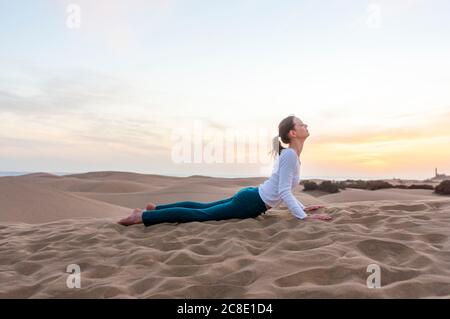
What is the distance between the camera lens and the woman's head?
4.69 metres

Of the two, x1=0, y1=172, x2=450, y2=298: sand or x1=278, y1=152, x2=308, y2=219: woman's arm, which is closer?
x1=0, y1=172, x2=450, y2=298: sand

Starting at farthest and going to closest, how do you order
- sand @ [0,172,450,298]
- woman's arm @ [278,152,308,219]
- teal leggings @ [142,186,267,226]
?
teal leggings @ [142,186,267,226] → woman's arm @ [278,152,308,219] → sand @ [0,172,450,298]

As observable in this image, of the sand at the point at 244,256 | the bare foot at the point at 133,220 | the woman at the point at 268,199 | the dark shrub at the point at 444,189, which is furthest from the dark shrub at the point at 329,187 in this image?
the bare foot at the point at 133,220

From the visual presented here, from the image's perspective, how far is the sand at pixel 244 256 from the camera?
2.62 m

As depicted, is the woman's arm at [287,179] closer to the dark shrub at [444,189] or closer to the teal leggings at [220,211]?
the teal leggings at [220,211]

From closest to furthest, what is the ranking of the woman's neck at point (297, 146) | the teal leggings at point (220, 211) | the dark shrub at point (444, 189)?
the woman's neck at point (297, 146), the teal leggings at point (220, 211), the dark shrub at point (444, 189)

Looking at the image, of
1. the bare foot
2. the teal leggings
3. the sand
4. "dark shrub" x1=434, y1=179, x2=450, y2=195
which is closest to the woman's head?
the teal leggings

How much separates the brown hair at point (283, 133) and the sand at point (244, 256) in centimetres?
87

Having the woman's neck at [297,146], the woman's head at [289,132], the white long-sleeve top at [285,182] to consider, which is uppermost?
the woman's head at [289,132]

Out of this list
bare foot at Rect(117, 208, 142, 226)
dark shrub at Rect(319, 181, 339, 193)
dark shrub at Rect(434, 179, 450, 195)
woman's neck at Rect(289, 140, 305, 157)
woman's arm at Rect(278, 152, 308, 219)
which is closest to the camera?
woman's arm at Rect(278, 152, 308, 219)

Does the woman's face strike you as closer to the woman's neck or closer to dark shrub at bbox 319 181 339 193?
the woman's neck

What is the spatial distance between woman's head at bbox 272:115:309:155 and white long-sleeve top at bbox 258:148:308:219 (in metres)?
0.21
